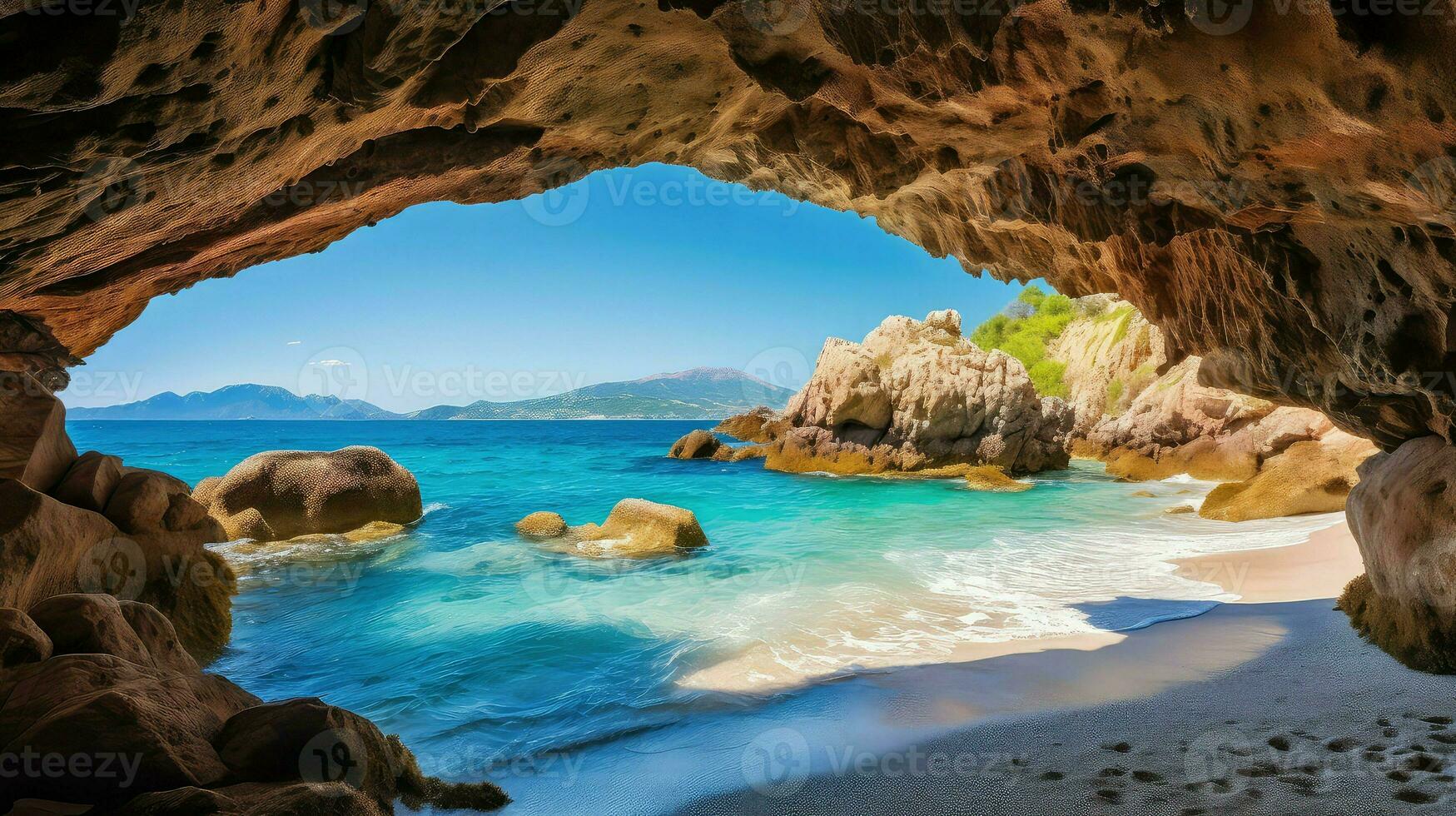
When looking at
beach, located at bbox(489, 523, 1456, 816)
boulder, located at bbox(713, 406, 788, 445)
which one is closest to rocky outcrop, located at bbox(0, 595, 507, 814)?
beach, located at bbox(489, 523, 1456, 816)

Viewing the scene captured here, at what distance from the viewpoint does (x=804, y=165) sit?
630 centimetres

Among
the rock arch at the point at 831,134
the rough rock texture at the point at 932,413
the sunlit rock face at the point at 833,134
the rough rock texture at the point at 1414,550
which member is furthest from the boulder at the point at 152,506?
the rough rock texture at the point at 932,413

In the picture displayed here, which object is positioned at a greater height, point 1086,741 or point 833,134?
point 833,134

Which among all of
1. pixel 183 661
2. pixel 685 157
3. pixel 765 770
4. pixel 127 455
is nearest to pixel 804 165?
pixel 685 157

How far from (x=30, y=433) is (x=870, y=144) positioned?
657cm

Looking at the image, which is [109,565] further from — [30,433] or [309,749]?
[309,749]

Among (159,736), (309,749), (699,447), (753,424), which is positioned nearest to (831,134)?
(309,749)

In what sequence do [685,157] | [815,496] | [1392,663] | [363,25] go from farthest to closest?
[815,496]
[685,157]
[1392,663]
[363,25]

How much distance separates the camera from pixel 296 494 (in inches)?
516

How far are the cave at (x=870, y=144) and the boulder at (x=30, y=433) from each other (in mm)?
26

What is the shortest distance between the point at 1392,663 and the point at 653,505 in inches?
413

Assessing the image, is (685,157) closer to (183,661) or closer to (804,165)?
(804,165)

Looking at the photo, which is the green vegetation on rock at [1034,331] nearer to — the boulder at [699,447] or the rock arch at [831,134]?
the boulder at [699,447]

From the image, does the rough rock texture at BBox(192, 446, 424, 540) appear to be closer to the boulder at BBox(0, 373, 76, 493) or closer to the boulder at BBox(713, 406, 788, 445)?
the boulder at BBox(0, 373, 76, 493)
